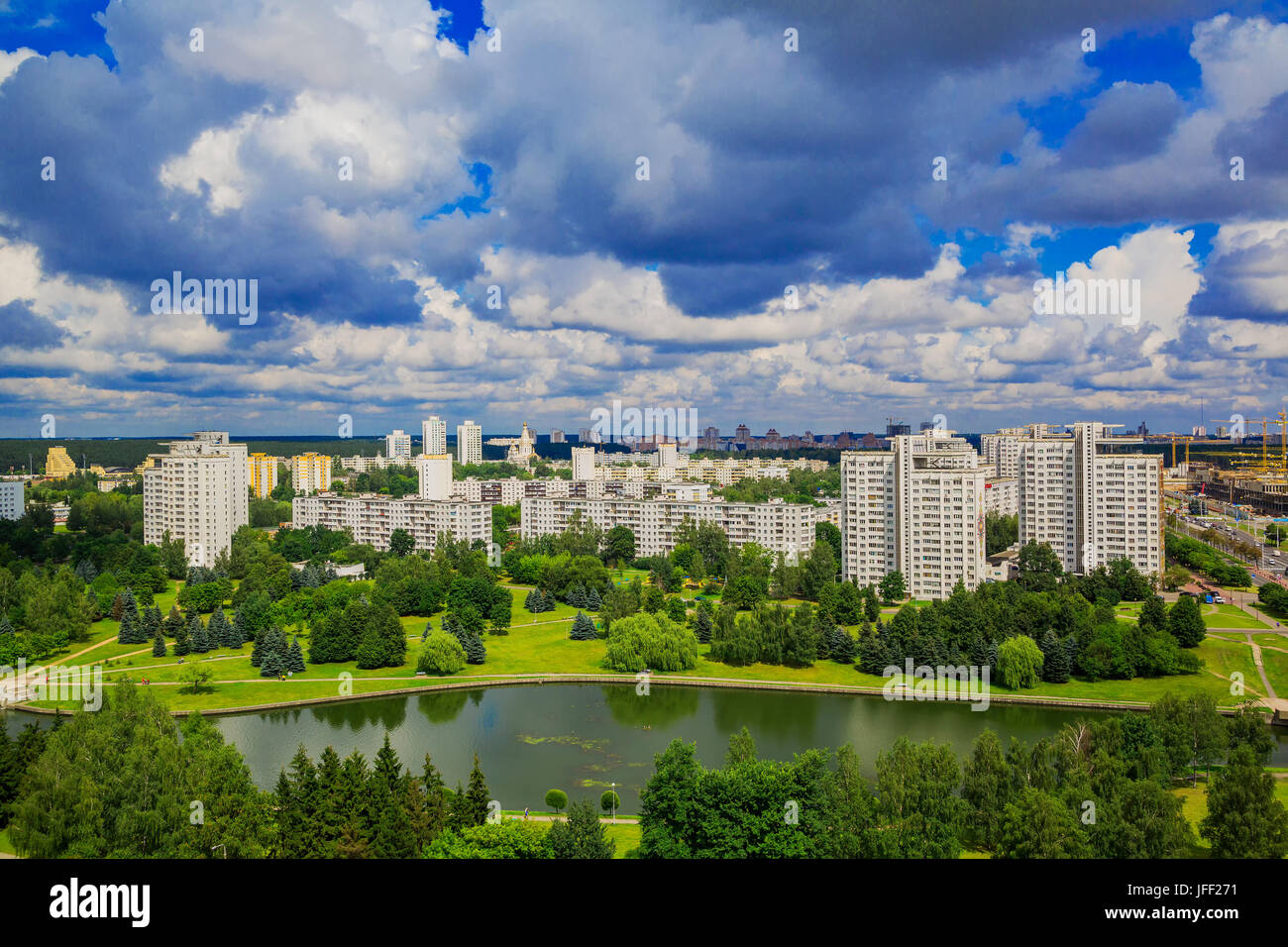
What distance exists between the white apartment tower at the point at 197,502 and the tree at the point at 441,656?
40.7ft

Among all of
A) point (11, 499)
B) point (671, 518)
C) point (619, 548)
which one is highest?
point (11, 499)

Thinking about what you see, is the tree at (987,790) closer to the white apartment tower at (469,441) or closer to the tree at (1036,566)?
the tree at (1036,566)

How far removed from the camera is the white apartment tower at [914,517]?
16.5m

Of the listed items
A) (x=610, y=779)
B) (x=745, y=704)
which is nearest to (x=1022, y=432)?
(x=745, y=704)

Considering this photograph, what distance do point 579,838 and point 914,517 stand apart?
42.8 ft

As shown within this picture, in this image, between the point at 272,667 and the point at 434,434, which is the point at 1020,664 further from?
the point at 434,434

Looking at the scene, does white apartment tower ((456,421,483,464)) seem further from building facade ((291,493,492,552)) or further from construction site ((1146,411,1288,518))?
construction site ((1146,411,1288,518))

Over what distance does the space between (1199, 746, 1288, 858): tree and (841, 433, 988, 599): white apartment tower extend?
430 inches

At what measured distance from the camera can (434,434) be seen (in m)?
48.4

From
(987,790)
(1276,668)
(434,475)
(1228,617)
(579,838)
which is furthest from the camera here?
(434,475)

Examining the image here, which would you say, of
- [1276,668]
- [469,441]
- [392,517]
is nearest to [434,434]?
[469,441]

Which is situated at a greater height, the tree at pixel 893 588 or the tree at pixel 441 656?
the tree at pixel 893 588

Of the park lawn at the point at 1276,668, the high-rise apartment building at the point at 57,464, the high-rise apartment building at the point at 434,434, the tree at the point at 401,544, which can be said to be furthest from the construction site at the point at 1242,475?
the high-rise apartment building at the point at 57,464

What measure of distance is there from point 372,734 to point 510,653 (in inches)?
145
